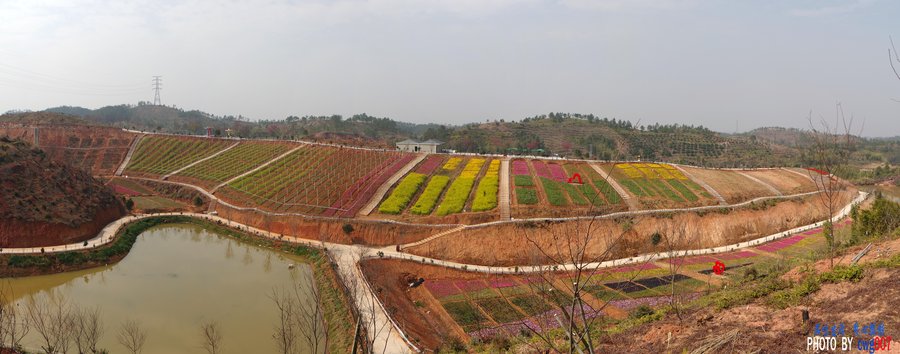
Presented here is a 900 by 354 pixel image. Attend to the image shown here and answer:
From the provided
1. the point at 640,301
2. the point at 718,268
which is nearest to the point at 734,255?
the point at 718,268

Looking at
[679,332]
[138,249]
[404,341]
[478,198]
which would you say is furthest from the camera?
[478,198]

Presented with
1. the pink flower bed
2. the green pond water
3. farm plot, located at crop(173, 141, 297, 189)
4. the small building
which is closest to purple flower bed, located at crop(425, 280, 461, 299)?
the green pond water

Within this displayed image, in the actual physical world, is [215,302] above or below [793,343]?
below

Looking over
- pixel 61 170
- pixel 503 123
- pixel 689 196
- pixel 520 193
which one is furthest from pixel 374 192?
pixel 503 123

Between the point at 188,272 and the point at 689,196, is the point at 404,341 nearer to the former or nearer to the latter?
the point at 188,272

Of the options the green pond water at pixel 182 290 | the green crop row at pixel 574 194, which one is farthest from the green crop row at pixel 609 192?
the green pond water at pixel 182 290

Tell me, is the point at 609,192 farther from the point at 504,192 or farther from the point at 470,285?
the point at 470,285

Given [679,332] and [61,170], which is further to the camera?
[61,170]

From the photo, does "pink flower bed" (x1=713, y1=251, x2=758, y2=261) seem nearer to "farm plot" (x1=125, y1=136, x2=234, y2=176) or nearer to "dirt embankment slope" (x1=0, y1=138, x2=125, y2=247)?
"dirt embankment slope" (x1=0, y1=138, x2=125, y2=247)
